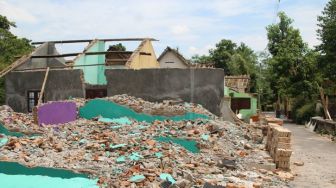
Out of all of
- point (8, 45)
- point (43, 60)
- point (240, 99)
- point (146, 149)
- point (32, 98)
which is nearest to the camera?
point (146, 149)

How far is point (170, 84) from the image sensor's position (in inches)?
643

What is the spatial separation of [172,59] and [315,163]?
17281mm

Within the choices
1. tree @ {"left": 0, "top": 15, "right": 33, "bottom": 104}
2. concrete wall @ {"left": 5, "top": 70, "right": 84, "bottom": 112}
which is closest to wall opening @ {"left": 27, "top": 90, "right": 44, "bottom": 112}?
concrete wall @ {"left": 5, "top": 70, "right": 84, "bottom": 112}

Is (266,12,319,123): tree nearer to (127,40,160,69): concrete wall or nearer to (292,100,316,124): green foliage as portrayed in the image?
(292,100,316,124): green foliage

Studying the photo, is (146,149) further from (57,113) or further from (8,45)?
(8,45)

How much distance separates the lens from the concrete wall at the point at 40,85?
54.9 ft

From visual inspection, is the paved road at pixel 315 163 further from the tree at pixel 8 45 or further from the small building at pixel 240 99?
the tree at pixel 8 45

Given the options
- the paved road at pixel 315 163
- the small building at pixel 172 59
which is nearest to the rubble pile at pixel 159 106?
the paved road at pixel 315 163

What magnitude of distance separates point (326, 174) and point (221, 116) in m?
6.52

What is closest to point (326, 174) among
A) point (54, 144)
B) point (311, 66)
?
point (54, 144)

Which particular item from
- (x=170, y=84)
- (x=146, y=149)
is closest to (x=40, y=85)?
(x=170, y=84)

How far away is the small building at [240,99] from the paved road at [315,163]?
6.91m

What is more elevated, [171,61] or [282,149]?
[171,61]

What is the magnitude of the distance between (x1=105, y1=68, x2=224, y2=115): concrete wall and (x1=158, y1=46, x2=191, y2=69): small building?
11.5m
